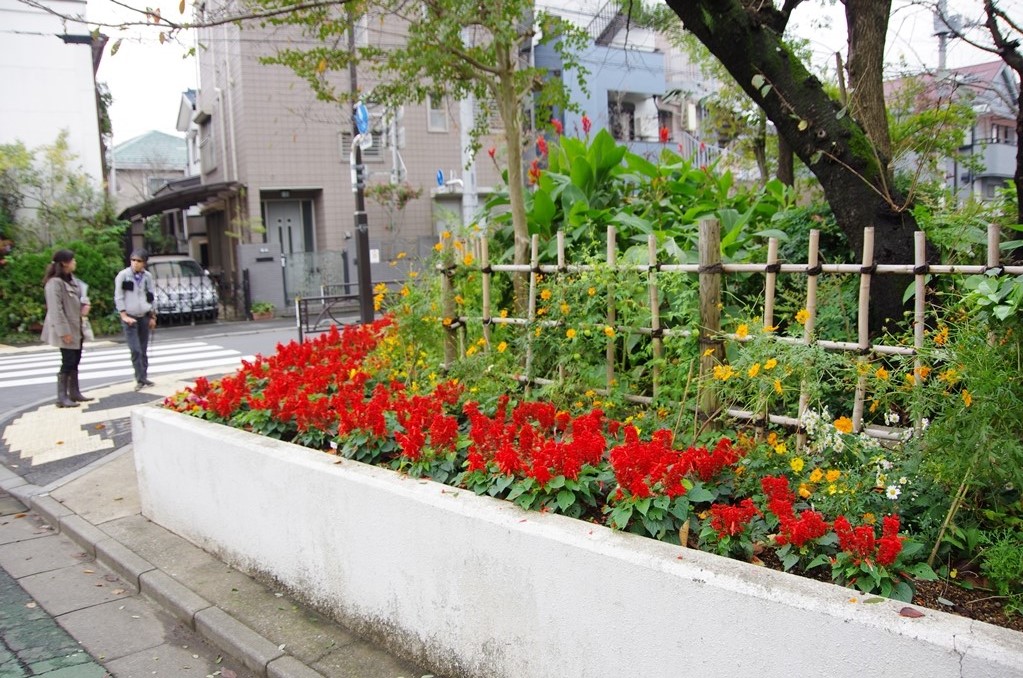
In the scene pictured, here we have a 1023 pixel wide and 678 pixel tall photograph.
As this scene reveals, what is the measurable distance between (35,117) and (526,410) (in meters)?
23.0

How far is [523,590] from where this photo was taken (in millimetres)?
3031

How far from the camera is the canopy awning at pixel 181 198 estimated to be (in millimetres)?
23250

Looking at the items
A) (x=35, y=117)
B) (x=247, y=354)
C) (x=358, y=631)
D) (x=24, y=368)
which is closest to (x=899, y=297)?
(x=358, y=631)

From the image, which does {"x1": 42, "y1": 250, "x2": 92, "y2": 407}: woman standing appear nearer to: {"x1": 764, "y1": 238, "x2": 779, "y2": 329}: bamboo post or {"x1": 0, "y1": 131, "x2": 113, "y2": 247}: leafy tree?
{"x1": 764, "y1": 238, "x2": 779, "y2": 329}: bamboo post

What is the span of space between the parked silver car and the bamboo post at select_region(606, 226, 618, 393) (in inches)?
756

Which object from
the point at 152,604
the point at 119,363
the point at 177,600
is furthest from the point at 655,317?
the point at 119,363

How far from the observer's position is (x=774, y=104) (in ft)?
14.0

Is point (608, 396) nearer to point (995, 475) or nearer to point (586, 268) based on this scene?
point (586, 268)

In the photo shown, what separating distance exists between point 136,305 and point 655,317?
8.29m

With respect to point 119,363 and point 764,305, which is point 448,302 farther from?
point 119,363

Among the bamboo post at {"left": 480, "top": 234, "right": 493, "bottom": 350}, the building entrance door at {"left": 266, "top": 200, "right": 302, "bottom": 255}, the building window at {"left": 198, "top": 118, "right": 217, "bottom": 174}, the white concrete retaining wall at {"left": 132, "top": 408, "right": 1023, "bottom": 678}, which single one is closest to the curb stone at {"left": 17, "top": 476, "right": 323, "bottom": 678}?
the white concrete retaining wall at {"left": 132, "top": 408, "right": 1023, "bottom": 678}

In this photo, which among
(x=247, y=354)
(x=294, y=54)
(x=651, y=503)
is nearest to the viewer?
(x=651, y=503)

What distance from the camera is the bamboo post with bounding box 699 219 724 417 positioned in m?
3.87

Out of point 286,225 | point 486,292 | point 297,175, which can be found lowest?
point 486,292
